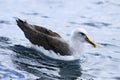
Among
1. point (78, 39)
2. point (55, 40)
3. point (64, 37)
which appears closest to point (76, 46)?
point (78, 39)

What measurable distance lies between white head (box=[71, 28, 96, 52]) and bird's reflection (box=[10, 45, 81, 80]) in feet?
1.45

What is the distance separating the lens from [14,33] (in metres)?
15.2

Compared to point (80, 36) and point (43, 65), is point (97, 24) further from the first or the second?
point (43, 65)

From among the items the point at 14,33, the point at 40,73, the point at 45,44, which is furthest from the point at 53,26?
the point at 40,73

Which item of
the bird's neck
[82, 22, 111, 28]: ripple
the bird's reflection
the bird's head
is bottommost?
the bird's reflection

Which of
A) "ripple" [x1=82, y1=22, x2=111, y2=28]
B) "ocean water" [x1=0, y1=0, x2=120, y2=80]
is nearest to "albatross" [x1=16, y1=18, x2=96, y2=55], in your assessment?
"ocean water" [x1=0, y1=0, x2=120, y2=80]

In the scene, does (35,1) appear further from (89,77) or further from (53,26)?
(89,77)

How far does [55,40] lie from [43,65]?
2.73 feet

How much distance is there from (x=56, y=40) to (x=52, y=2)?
4909 mm

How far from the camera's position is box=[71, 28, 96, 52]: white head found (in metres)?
13.9

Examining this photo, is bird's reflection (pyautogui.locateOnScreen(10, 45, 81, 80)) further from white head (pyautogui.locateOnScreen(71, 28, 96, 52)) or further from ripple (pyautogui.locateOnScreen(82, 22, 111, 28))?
ripple (pyautogui.locateOnScreen(82, 22, 111, 28))

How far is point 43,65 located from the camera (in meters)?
13.2

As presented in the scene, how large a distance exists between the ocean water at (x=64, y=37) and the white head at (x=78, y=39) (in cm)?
22

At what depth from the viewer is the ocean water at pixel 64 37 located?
12.7 metres
